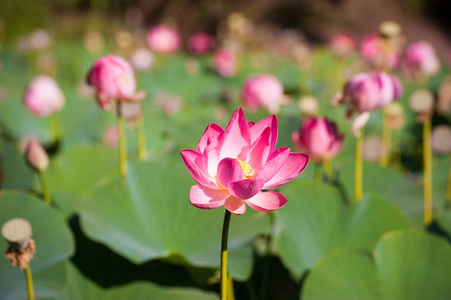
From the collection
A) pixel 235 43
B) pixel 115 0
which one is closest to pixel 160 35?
pixel 235 43

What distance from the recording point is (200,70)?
2.70 meters

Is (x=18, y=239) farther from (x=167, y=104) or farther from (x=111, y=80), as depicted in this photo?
(x=167, y=104)

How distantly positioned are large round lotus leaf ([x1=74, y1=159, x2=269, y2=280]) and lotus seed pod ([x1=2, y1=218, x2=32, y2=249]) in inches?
9.2

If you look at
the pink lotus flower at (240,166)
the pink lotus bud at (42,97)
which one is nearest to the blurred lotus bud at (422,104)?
the pink lotus flower at (240,166)

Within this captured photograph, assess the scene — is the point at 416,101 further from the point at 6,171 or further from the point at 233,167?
the point at 6,171

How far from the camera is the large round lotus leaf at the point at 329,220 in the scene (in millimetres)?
888

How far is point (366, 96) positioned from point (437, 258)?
1.09 ft

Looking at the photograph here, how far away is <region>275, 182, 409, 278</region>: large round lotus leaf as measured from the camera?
0.89 metres

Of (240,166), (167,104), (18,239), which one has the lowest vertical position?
(167,104)

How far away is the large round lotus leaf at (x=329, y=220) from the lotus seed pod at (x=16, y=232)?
497 mm

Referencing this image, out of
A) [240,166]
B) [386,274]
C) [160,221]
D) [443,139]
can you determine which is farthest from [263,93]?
[240,166]

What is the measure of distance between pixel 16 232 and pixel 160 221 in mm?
362

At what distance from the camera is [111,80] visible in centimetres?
85

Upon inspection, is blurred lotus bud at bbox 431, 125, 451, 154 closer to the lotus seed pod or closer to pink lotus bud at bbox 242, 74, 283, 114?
pink lotus bud at bbox 242, 74, 283, 114
